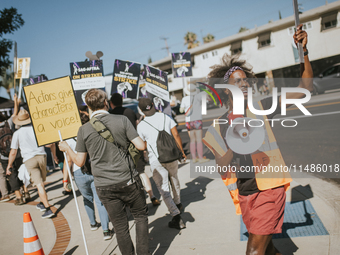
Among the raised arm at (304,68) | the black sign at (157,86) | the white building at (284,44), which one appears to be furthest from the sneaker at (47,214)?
the white building at (284,44)

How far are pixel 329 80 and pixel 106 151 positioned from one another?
63.3 feet

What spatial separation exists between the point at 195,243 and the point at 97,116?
6.31 ft

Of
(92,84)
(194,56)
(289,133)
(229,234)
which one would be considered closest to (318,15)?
(194,56)

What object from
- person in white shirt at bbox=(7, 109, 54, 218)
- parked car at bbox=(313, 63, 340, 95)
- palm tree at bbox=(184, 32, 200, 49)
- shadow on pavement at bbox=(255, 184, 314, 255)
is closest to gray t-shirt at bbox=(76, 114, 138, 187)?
shadow on pavement at bbox=(255, 184, 314, 255)

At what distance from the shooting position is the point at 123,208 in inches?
114

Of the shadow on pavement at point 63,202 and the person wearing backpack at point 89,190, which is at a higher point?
the person wearing backpack at point 89,190

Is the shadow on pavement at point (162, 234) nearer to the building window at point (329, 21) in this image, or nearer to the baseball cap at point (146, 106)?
the baseball cap at point (146, 106)

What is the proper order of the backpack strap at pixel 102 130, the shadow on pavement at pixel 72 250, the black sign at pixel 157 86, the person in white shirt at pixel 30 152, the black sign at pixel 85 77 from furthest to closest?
the black sign at pixel 157 86 → the black sign at pixel 85 77 → the person in white shirt at pixel 30 152 → the shadow on pavement at pixel 72 250 → the backpack strap at pixel 102 130

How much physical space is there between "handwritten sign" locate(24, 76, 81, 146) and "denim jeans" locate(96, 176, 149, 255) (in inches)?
46.7

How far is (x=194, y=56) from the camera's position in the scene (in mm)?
31688

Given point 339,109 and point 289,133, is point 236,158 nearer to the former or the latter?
point 289,133

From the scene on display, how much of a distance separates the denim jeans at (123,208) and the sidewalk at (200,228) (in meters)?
0.64

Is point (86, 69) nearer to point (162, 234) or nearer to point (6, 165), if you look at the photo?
point (6, 165)

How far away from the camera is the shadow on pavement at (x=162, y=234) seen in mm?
3523
